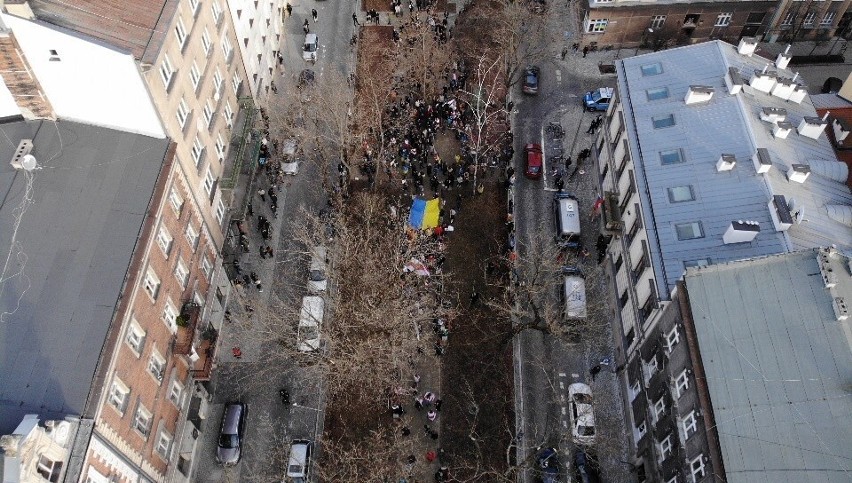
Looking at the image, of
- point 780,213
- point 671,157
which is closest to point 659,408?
point 780,213

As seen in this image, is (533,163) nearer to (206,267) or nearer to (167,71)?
(206,267)

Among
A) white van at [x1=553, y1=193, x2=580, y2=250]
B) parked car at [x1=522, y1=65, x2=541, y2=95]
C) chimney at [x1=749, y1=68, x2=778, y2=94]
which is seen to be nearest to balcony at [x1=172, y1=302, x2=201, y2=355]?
white van at [x1=553, y1=193, x2=580, y2=250]

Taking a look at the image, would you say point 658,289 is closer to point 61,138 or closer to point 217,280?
point 217,280

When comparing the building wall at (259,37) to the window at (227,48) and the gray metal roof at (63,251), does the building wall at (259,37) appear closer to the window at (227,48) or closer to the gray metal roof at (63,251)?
the window at (227,48)

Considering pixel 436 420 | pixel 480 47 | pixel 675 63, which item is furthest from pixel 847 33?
pixel 436 420


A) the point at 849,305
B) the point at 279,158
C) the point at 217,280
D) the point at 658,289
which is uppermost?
the point at 279,158

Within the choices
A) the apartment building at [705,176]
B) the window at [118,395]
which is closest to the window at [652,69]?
the apartment building at [705,176]
